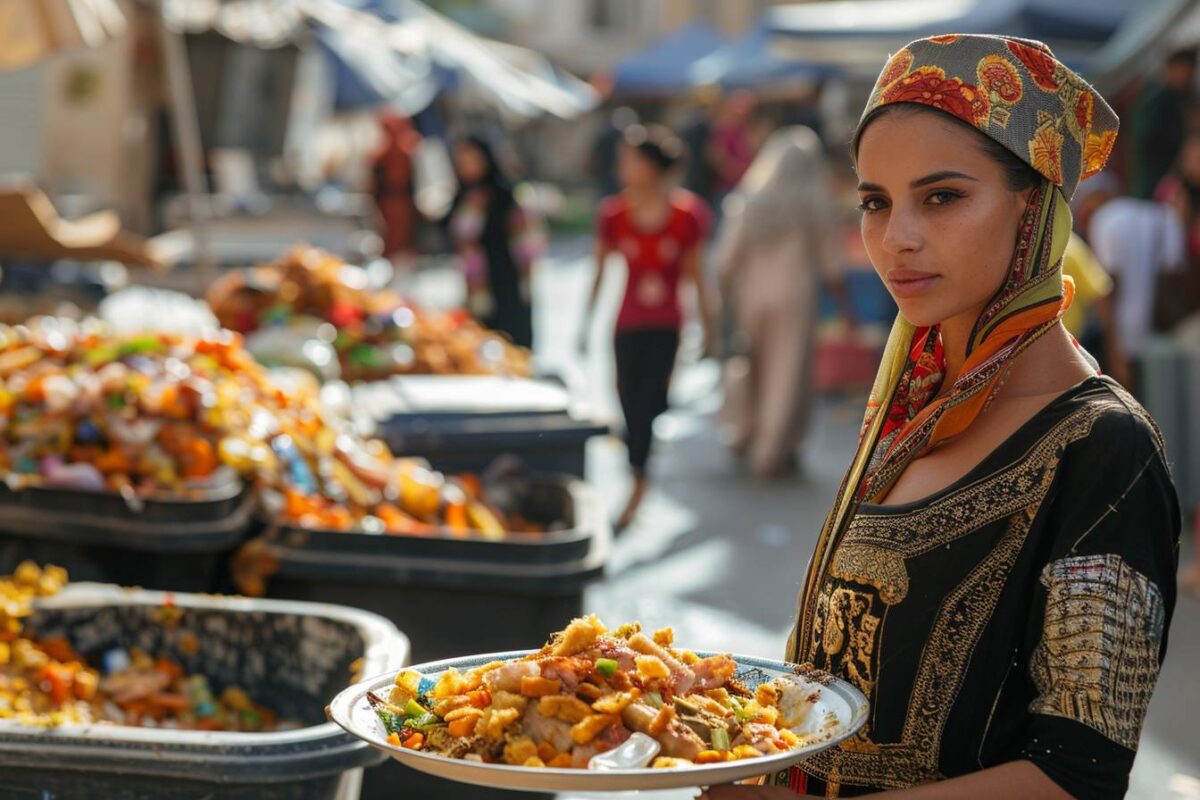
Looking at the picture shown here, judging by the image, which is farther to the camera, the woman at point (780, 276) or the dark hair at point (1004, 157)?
the woman at point (780, 276)

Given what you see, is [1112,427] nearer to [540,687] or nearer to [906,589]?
[906,589]

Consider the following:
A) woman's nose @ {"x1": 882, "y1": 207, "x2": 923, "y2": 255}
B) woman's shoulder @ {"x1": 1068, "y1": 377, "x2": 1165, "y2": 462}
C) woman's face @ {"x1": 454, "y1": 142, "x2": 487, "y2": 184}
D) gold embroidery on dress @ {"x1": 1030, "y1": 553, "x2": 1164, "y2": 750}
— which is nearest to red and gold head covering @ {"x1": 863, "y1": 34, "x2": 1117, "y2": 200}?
woman's nose @ {"x1": 882, "y1": 207, "x2": 923, "y2": 255}

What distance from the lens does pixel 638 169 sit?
875 centimetres

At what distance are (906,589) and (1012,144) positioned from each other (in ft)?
1.82

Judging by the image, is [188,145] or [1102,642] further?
[188,145]

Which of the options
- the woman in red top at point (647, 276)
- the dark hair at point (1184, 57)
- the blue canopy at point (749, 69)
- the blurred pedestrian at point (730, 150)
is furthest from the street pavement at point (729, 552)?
the blue canopy at point (749, 69)

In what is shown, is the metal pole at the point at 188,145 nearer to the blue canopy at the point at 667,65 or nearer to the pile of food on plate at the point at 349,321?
the pile of food on plate at the point at 349,321

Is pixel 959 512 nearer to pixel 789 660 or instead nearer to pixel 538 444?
pixel 789 660

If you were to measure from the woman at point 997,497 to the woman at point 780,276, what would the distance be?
8.20 meters

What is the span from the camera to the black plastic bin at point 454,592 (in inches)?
175

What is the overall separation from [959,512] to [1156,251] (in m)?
7.38

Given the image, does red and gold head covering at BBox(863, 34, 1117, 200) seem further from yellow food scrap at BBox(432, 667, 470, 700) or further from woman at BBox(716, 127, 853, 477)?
woman at BBox(716, 127, 853, 477)

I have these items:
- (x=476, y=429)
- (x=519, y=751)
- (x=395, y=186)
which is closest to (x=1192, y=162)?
(x=476, y=429)

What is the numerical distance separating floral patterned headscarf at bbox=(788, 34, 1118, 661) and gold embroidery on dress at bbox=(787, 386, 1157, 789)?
0.32 feet
